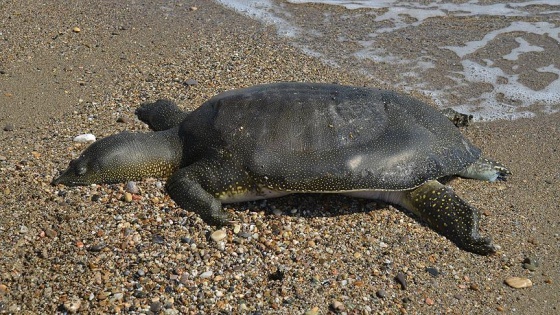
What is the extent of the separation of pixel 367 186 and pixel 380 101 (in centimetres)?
75

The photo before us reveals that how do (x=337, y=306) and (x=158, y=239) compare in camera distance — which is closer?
(x=337, y=306)

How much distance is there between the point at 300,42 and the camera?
7805mm

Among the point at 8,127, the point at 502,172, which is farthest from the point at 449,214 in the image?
the point at 8,127

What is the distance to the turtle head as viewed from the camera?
4.43 metres

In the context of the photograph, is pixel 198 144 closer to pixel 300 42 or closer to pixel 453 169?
pixel 453 169

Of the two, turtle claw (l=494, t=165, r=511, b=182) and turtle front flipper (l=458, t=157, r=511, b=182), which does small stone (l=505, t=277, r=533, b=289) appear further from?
turtle claw (l=494, t=165, r=511, b=182)

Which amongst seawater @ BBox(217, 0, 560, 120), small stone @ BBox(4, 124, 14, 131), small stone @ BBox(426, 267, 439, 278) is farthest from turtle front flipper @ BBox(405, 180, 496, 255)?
small stone @ BBox(4, 124, 14, 131)

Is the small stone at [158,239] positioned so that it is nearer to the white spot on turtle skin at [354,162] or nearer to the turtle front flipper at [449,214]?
the white spot on turtle skin at [354,162]

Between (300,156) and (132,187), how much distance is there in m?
1.28

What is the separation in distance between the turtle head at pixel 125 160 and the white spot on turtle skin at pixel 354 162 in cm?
132

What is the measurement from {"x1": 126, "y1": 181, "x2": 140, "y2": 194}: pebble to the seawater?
139 inches

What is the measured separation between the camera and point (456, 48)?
802 cm

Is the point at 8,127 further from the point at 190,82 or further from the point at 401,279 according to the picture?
the point at 401,279

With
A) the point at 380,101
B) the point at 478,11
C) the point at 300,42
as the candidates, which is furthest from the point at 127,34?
the point at 478,11
